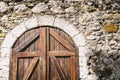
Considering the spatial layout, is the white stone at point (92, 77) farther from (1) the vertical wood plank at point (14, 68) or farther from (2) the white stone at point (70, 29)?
(1) the vertical wood plank at point (14, 68)

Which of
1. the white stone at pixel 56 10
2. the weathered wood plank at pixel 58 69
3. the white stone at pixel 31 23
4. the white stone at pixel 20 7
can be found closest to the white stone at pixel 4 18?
the white stone at pixel 20 7

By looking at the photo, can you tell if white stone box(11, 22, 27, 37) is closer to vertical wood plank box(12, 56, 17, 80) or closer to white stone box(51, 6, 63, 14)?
vertical wood plank box(12, 56, 17, 80)

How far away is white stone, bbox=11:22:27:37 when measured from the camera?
5125 millimetres

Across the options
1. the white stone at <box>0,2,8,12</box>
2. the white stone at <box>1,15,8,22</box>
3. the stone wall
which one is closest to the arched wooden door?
the stone wall

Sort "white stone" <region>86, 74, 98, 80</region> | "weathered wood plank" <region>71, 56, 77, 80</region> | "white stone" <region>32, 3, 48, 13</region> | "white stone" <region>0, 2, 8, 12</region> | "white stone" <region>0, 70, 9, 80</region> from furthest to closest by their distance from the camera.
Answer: "white stone" <region>0, 2, 8, 12</region>
"white stone" <region>32, 3, 48, 13</region>
"white stone" <region>0, 70, 9, 80</region>
"weathered wood plank" <region>71, 56, 77, 80</region>
"white stone" <region>86, 74, 98, 80</region>

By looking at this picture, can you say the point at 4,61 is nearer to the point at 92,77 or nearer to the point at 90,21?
the point at 92,77

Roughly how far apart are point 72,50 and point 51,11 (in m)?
1.00

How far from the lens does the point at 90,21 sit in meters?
5.03

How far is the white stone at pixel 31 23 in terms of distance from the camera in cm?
512

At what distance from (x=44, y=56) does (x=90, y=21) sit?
4.11 feet

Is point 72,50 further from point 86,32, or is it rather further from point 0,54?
point 0,54

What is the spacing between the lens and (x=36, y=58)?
502 cm

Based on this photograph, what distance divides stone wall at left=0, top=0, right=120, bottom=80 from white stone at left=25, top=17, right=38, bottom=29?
0.09 m

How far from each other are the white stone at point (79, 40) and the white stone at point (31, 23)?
93 cm
